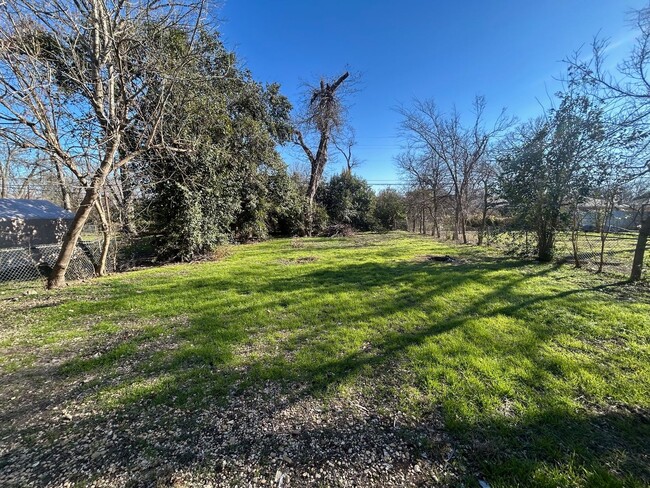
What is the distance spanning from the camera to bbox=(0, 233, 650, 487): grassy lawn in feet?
5.29

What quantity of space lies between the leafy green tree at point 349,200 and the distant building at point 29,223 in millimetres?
14228

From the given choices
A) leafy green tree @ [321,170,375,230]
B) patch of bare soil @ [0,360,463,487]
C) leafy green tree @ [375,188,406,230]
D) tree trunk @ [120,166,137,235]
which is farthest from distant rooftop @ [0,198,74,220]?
leafy green tree @ [375,188,406,230]

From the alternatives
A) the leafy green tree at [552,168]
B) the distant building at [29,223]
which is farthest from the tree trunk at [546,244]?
the distant building at [29,223]

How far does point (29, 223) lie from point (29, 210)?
3.35 feet

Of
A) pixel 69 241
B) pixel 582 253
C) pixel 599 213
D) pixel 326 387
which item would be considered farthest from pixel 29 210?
pixel 582 253

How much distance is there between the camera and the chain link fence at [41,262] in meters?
6.21

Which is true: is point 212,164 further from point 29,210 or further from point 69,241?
point 29,210

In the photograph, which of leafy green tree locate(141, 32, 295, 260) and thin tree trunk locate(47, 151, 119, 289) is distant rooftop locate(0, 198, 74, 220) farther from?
thin tree trunk locate(47, 151, 119, 289)

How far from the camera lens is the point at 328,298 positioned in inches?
180

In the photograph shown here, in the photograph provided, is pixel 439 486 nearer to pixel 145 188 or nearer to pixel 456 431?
pixel 456 431

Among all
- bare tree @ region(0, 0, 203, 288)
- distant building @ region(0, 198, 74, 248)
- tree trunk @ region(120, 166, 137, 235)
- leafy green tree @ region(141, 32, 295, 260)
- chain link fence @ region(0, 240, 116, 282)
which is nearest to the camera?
bare tree @ region(0, 0, 203, 288)

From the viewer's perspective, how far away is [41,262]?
22.5ft

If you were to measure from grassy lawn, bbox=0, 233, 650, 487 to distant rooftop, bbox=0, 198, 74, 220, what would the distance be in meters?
7.24

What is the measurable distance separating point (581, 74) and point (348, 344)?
795 cm
